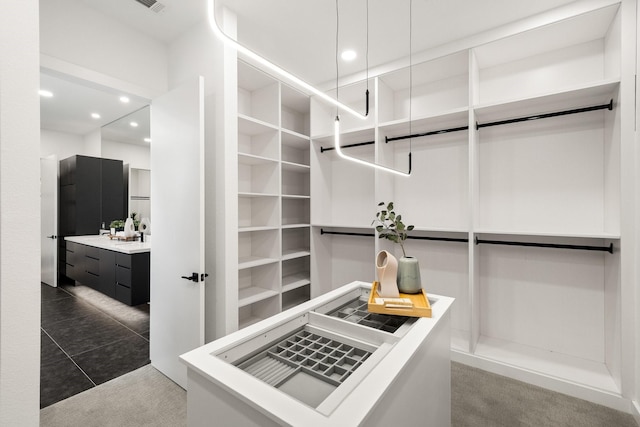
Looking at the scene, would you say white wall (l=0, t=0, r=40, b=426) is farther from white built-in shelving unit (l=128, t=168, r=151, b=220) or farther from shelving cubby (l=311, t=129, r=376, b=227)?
white built-in shelving unit (l=128, t=168, r=151, b=220)

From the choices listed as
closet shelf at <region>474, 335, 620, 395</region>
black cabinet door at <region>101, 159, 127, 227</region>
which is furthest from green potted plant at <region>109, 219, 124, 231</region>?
closet shelf at <region>474, 335, 620, 395</region>

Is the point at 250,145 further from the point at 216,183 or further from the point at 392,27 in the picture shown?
the point at 392,27

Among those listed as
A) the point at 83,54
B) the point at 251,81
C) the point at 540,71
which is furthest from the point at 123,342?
the point at 540,71

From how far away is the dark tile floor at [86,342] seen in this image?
2393mm

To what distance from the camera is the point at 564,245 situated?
238cm

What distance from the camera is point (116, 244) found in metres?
3.99

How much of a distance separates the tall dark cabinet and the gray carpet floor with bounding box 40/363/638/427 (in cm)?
331

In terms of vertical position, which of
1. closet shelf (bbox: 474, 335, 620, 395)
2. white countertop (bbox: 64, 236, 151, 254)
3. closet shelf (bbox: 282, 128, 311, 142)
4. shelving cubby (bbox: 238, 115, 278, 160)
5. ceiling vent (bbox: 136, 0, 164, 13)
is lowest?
closet shelf (bbox: 474, 335, 620, 395)

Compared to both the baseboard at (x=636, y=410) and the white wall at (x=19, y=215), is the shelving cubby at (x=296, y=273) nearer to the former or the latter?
the white wall at (x=19, y=215)

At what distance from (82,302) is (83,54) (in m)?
3.78

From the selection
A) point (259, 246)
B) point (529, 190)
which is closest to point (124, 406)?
point (259, 246)

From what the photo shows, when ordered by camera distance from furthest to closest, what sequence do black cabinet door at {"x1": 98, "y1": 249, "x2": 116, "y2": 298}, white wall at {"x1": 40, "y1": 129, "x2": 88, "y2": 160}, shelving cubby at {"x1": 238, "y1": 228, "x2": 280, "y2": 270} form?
white wall at {"x1": 40, "y1": 129, "x2": 88, "y2": 160} < black cabinet door at {"x1": 98, "y1": 249, "x2": 116, "y2": 298} < shelving cubby at {"x1": 238, "y1": 228, "x2": 280, "y2": 270}

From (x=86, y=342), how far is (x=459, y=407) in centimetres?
363

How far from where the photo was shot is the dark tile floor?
2.39 m
